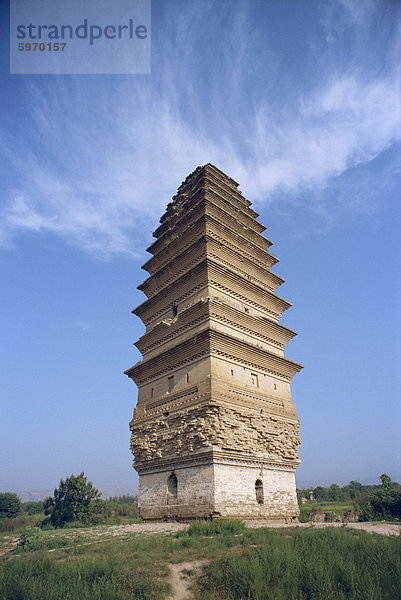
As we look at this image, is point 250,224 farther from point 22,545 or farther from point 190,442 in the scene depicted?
point 22,545

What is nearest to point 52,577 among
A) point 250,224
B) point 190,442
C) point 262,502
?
point 190,442

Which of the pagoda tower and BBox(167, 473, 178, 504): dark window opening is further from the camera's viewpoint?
BBox(167, 473, 178, 504): dark window opening

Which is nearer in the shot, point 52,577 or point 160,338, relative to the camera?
point 52,577

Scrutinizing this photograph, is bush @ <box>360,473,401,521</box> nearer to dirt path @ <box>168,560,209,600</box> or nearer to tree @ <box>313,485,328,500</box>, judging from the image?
dirt path @ <box>168,560,209,600</box>

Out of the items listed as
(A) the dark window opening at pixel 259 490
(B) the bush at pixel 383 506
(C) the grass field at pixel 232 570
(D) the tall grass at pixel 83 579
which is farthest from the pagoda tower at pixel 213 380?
(B) the bush at pixel 383 506

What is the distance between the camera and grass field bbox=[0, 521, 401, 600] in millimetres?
5562

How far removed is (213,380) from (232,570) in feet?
22.4

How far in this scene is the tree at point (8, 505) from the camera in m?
44.8

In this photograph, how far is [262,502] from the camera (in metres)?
12.8

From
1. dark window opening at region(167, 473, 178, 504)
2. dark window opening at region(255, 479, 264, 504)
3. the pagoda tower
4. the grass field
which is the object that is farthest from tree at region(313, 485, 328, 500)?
the grass field

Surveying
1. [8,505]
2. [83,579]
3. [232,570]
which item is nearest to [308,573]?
[232,570]

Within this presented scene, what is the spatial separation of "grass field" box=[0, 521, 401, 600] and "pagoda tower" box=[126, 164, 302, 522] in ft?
13.4

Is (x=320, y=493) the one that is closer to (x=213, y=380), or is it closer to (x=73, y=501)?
(x=73, y=501)

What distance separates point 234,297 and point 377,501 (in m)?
17.1
